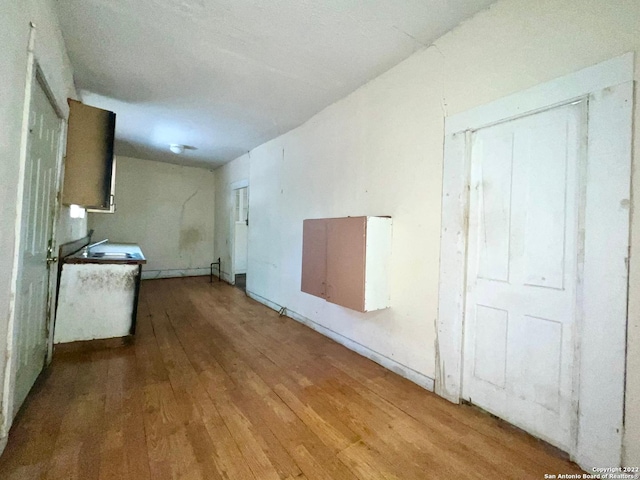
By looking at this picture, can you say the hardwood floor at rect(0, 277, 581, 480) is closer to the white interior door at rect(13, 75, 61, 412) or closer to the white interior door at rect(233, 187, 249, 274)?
the white interior door at rect(13, 75, 61, 412)

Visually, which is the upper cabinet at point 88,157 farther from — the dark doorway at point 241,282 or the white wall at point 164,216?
the white wall at point 164,216

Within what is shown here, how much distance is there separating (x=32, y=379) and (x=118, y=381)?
53 cm

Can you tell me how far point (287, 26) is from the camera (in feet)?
6.59

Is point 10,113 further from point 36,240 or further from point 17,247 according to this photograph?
point 36,240

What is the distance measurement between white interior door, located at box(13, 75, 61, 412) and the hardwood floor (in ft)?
0.84

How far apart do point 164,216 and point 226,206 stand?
153 cm

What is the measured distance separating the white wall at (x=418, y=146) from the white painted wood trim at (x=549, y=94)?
5 cm

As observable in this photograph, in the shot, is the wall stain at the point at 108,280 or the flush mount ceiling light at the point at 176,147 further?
the flush mount ceiling light at the point at 176,147

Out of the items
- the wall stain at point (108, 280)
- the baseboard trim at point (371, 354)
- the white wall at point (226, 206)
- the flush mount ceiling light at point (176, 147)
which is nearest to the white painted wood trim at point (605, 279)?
the baseboard trim at point (371, 354)

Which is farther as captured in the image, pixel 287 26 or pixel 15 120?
pixel 287 26

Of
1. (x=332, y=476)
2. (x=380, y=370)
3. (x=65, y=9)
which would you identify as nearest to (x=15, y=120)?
(x=65, y=9)

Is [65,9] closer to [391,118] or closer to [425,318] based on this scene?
[391,118]

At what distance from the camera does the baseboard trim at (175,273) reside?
6285 mm

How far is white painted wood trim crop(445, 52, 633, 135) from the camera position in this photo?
4.40ft
